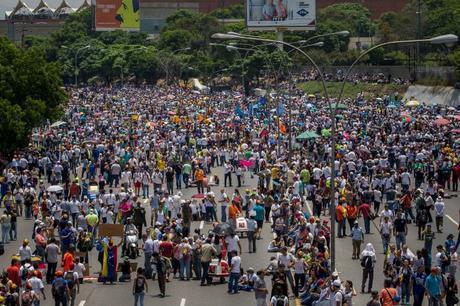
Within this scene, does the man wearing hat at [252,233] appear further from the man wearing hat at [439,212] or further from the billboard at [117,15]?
the billboard at [117,15]

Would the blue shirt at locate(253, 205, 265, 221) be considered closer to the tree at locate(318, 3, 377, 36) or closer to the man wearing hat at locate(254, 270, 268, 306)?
the man wearing hat at locate(254, 270, 268, 306)

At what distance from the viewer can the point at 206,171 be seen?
51531 mm

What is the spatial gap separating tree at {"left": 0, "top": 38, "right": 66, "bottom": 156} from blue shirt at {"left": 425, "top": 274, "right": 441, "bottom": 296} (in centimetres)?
3489

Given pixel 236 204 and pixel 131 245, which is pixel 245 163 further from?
pixel 131 245

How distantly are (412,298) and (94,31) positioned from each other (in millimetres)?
157949

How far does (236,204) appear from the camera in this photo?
36594 millimetres

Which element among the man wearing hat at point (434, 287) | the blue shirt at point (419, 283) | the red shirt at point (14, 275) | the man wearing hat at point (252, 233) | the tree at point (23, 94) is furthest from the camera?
the tree at point (23, 94)

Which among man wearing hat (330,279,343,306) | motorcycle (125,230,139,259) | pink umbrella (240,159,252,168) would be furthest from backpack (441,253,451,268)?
pink umbrella (240,159,252,168)

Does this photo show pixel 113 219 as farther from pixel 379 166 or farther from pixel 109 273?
pixel 379 166

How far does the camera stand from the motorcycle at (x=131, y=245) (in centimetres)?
3244

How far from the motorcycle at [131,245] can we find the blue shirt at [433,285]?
30.5ft

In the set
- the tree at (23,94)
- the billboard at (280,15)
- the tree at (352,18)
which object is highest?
the tree at (352,18)

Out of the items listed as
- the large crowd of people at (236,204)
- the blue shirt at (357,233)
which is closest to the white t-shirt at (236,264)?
the large crowd of people at (236,204)

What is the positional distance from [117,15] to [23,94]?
119 metres
